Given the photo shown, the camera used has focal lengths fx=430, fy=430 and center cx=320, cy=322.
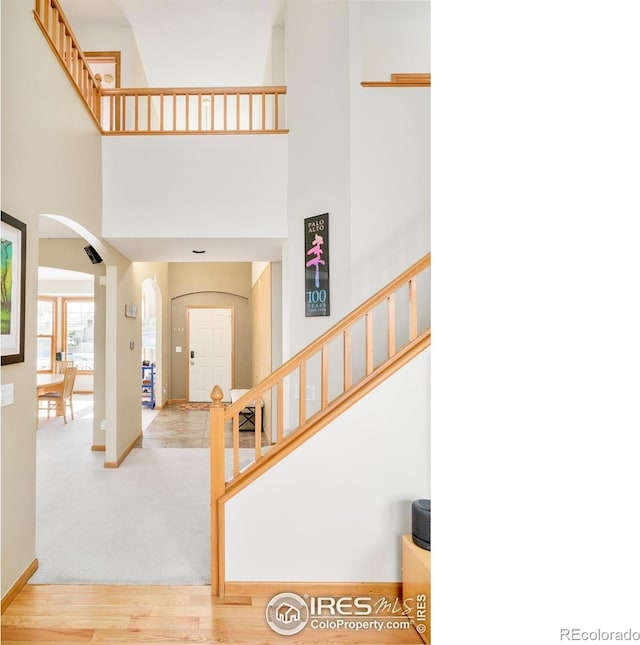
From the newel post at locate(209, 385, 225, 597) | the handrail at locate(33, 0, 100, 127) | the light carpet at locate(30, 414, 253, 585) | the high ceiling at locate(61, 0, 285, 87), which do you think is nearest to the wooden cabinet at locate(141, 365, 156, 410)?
the light carpet at locate(30, 414, 253, 585)

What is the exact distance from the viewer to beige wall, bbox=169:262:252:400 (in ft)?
29.5

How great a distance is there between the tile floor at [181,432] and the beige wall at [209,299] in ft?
4.59

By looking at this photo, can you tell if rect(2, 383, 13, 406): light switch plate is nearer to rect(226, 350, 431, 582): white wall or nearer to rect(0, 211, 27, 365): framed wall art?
rect(0, 211, 27, 365): framed wall art

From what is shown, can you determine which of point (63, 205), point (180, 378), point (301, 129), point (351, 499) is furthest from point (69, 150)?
point (180, 378)

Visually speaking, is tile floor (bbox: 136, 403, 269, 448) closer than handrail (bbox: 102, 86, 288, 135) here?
No

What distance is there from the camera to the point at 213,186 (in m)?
4.01

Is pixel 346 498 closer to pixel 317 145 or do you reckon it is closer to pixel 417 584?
pixel 417 584

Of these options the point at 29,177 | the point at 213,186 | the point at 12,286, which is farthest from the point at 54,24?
the point at 12,286

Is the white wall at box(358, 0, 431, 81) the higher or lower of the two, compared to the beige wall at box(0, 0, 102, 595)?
higher

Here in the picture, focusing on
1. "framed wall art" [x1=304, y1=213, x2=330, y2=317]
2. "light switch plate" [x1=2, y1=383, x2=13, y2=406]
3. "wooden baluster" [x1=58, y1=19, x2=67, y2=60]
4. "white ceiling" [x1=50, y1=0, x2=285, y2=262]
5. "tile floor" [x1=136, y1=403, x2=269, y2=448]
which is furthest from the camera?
"tile floor" [x1=136, y1=403, x2=269, y2=448]

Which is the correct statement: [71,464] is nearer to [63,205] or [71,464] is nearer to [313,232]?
[63,205]

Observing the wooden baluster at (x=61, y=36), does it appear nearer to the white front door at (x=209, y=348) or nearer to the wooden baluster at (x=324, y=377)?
the wooden baluster at (x=324, y=377)

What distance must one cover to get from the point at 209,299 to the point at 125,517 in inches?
244

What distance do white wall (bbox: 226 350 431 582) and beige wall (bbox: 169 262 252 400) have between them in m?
6.94
